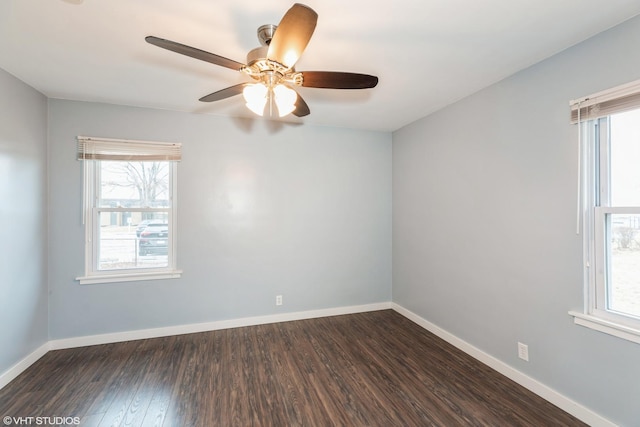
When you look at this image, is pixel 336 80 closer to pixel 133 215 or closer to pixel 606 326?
pixel 606 326

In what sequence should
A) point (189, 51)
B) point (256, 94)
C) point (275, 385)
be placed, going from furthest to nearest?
point (275, 385) → point (256, 94) → point (189, 51)

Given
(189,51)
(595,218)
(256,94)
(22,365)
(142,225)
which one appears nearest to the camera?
(189,51)

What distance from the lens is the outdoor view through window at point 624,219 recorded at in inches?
65.2

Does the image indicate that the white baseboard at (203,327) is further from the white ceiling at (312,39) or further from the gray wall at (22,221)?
the white ceiling at (312,39)

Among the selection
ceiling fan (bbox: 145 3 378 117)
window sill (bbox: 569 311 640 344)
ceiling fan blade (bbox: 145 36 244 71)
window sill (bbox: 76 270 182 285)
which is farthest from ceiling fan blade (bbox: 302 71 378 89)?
window sill (bbox: 76 270 182 285)

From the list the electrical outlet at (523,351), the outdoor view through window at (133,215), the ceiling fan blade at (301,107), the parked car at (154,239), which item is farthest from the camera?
the parked car at (154,239)

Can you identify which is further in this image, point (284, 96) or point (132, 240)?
point (132, 240)

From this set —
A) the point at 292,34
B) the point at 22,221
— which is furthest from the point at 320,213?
the point at 22,221

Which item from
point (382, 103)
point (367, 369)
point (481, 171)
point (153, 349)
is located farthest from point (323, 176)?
point (153, 349)

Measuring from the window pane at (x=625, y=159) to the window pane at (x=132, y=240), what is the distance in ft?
12.6

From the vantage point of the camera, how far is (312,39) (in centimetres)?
181

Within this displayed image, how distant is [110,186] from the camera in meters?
2.94

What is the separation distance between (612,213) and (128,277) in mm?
4135

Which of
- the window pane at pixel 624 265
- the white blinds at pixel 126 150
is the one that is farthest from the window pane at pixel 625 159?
the white blinds at pixel 126 150
